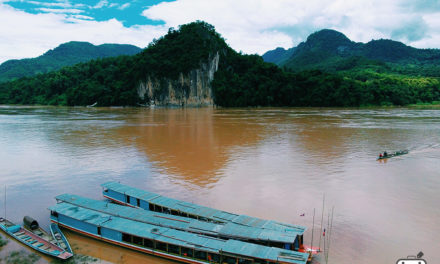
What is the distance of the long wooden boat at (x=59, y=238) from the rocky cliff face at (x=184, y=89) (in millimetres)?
74504

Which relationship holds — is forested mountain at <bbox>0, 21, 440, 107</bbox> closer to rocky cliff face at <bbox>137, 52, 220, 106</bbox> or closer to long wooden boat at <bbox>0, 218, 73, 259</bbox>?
rocky cliff face at <bbox>137, 52, 220, 106</bbox>

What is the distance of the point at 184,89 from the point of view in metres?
82.8

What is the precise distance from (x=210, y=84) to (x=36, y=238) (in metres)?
76.1

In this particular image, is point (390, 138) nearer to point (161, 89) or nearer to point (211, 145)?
point (211, 145)

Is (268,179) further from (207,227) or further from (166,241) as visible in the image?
(166,241)

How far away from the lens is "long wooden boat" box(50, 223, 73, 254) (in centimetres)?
812

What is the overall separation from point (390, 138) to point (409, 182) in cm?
1345

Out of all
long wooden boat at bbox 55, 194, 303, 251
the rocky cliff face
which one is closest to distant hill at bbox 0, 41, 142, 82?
the rocky cliff face

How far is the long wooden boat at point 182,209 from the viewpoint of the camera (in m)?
8.45

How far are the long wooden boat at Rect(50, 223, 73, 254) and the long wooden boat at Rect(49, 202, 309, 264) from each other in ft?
0.93

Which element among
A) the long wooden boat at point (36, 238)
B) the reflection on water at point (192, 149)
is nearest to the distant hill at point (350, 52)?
the reflection on water at point (192, 149)

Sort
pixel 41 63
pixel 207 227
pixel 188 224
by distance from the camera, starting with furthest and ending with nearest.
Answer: pixel 41 63 < pixel 188 224 < pixel 207 227

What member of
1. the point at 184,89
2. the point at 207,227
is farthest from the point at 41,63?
the point at 207,227

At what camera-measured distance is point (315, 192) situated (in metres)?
12.3
